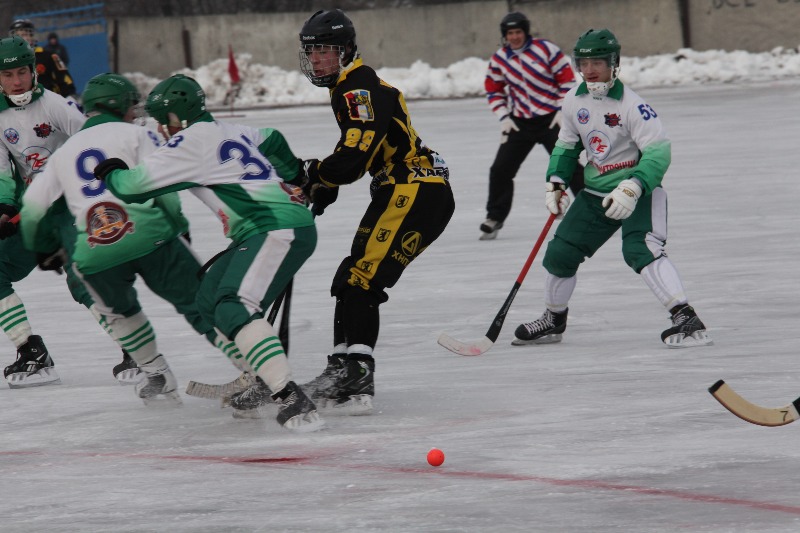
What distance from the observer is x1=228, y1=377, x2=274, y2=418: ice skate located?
4539 mm

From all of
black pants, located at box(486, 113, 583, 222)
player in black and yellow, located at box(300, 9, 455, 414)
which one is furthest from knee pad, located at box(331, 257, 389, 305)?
black pants, located at box(486, 113, 583, 222)

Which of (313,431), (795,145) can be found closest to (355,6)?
(795,145)

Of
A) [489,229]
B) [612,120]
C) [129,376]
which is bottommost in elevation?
[489,229]

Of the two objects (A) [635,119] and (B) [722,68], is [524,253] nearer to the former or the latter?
(A) [635,119]

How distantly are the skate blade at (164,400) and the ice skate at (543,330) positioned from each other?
163 centimetres

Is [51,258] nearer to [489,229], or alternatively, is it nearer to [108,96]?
[108,96]

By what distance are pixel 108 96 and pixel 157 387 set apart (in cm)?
109

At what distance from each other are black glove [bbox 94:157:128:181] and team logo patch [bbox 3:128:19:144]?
1.32 meters

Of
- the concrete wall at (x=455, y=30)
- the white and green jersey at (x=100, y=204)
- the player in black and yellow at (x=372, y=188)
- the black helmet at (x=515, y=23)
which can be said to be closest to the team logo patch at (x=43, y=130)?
the white and green jersey at (x=100, y=204)

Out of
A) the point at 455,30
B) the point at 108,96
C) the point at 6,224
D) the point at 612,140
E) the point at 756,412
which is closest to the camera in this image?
the point at 756,412

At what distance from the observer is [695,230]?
8.47 m

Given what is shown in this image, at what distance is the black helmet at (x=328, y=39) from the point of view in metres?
4.55

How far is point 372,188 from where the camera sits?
478cm

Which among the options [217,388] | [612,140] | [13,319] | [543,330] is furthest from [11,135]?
[612,140]
